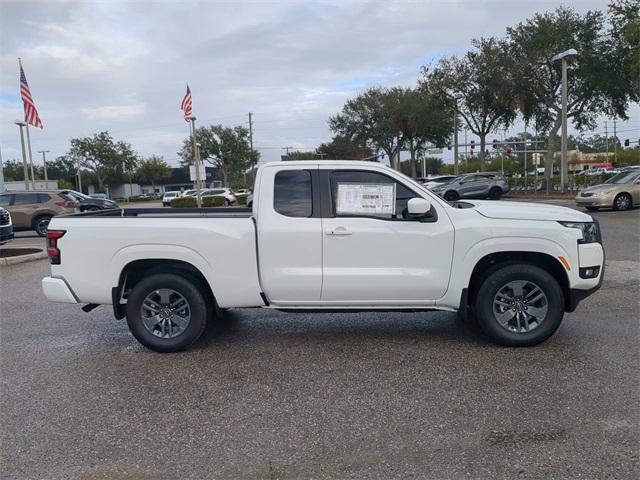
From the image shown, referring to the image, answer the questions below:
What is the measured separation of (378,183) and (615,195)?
16.3 m

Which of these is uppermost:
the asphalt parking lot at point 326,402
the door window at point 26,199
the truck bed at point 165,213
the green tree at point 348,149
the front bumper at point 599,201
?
the green tree at point 348,149

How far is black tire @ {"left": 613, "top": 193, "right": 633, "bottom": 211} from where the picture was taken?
18.5 meters

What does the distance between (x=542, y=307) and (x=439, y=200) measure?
55.4 inches

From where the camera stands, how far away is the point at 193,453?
3.42 meters

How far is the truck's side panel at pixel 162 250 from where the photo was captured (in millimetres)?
5090

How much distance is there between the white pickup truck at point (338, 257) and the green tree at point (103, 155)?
234ft

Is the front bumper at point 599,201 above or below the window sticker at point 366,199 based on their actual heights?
below

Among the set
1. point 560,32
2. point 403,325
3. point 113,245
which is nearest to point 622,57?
point 560,32

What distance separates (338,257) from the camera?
505cm

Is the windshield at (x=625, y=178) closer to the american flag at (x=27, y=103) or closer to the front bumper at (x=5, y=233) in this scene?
the front bumper at (x=5, y=233)

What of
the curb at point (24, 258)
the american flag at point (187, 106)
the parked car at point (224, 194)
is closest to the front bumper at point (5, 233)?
the curb at point (24, 258)

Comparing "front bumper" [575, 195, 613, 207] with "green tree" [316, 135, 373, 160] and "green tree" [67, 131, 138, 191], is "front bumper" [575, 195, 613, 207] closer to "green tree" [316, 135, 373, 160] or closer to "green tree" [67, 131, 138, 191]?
"green tree" [316, 135, 373, 160]

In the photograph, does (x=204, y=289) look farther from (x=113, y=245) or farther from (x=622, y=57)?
(x=622, y=57)

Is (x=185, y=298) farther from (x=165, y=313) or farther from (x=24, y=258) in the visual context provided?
(x=24, y=258)
